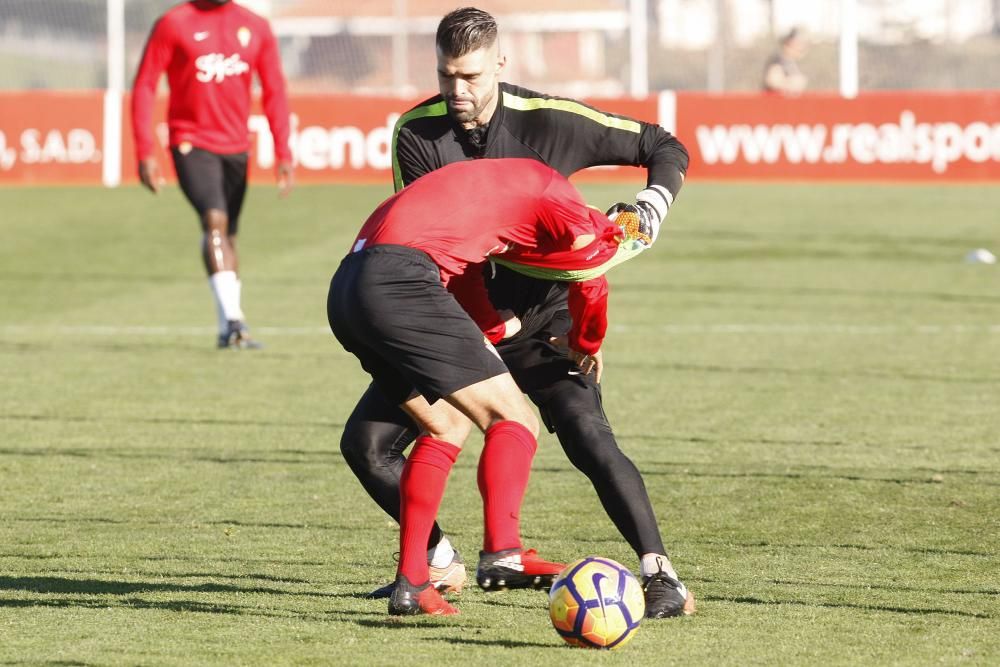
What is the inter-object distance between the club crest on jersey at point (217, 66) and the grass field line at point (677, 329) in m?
1.97

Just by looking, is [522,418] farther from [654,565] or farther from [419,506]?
[654,565]

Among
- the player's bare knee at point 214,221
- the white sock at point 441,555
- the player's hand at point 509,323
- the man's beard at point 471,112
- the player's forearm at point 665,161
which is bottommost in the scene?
the white sock at point 441,555

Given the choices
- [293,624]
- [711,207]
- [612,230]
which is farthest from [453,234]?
[711,207]

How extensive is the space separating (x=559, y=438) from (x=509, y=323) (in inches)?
16.0

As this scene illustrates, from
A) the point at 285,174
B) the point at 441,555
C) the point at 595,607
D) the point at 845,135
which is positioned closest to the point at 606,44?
the point at 845,135

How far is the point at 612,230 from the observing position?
5.02m

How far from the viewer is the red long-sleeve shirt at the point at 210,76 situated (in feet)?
38.4

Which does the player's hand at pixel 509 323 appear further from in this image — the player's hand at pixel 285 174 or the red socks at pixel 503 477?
the player's hand at pixel 285 174

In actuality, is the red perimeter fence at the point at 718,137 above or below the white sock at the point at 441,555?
above

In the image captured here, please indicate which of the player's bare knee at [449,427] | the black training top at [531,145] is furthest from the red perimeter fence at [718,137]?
the player's bare knee at [449,427]

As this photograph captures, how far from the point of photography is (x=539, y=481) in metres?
7.43

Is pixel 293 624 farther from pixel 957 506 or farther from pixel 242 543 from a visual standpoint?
pixel 957 506

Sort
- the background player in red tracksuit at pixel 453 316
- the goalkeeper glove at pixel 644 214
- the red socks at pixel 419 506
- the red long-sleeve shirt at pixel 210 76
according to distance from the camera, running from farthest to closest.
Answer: the red long-sleeve shirt at pixel 210 76 → the goalkeeper glove at pixel 644 214 → the red socks at pixel 419 506 → the background player in red tracksuit at pixel 453 316

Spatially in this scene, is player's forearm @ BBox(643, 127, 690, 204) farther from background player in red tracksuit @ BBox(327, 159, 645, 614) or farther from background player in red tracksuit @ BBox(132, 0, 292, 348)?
background player in red tracksuit @ BBox(132, 0, 292, 348)
